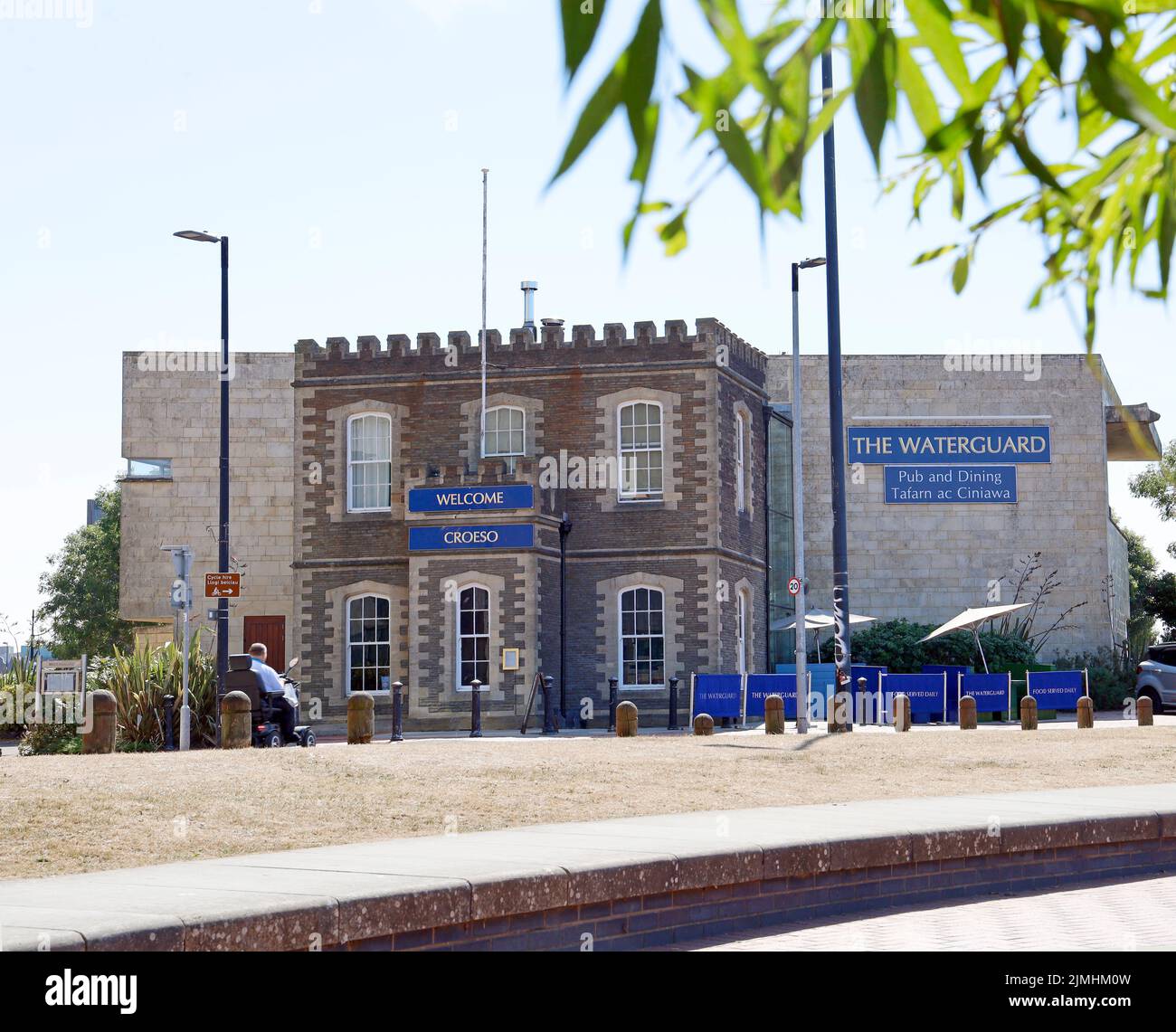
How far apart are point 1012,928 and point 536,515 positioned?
2519 cm

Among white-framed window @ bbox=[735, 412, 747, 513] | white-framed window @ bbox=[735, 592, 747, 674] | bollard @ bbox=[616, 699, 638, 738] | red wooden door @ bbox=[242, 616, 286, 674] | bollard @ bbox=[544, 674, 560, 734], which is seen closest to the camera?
bollard @ bbox=[616, 699, 638, 738]

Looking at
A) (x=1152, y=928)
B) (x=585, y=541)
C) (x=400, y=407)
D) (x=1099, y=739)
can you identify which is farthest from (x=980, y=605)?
(x=1152, y=928)

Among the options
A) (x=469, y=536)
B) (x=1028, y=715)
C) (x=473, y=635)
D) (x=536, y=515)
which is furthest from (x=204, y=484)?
(x=1028, y=715)

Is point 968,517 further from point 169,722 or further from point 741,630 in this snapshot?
point 169,722

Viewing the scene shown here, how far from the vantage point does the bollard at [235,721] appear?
17.3 m

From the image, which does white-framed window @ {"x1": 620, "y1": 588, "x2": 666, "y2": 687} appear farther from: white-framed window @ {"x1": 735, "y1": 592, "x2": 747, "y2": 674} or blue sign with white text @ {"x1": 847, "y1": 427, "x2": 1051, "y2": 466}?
blue sign with white text @ {"x1": 847, "y1": 427, "x2": 1051, "y2": 466}

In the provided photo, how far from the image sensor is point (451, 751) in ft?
55.4

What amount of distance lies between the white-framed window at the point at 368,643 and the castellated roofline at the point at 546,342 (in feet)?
19.2

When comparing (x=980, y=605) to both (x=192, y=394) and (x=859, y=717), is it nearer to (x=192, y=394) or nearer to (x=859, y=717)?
(x=859, y=717)

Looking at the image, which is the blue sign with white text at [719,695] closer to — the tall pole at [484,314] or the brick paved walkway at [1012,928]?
the tall pole at [484,314]

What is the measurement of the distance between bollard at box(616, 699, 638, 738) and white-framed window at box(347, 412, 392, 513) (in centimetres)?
1520

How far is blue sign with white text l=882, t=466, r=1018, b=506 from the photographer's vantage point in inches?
1606

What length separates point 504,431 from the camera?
3578cm

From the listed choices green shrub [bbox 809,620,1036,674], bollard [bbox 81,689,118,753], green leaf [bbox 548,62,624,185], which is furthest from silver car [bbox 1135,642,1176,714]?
green leaf [bbox 548,62,624,185]
